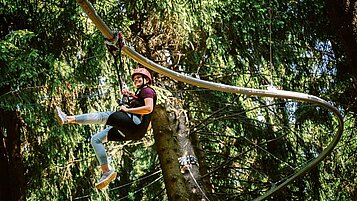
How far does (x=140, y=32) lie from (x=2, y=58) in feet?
5.10

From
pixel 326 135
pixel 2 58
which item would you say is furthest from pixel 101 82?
pixel 326 135

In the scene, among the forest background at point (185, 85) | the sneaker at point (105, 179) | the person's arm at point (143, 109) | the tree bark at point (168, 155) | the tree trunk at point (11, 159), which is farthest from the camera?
the tree trunk at point (11, 159)

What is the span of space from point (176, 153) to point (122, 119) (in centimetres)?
217

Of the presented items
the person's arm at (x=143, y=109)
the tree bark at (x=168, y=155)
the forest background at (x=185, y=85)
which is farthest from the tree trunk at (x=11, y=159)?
the person's arm at (x=143, y=109)

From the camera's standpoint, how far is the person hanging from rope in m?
3.40

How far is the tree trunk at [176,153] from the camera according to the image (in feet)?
17.7

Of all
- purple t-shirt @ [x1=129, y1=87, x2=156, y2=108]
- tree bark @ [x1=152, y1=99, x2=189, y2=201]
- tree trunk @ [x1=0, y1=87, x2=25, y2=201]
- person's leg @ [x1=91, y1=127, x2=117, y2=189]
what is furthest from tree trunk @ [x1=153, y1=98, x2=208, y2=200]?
tree trunk @ [x1=0, y1=87, x2=25, y2=201]

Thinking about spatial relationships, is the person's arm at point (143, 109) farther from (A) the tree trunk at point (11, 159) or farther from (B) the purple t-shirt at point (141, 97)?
(A) the tree trunk at point (11, 159)

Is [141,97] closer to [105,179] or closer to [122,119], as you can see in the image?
[122,119]

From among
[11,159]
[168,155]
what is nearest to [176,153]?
[168,155]

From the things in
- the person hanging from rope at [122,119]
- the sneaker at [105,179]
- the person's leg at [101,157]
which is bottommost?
the sneaker at [105,179]

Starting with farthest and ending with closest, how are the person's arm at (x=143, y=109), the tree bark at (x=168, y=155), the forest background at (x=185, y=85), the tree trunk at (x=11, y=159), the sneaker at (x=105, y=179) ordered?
1. the tree trunk at (x=11, y=159)
2. the forest background at (x=185, y=85)
3. the tree bark at (x=168, y=155)
4. the sneaker at (x=105, y=179)
5. the person's arm at (x=143, y=109)

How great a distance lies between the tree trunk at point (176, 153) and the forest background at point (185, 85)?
1.0 inches

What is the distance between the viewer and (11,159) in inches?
274
